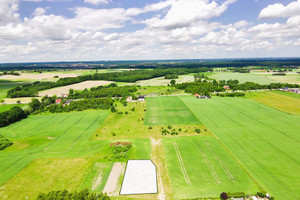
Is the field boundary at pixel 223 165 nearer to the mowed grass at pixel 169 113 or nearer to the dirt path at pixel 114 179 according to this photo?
the mowed grass at pixel 169 113

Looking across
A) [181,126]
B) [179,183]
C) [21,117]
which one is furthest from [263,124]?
[21,117]

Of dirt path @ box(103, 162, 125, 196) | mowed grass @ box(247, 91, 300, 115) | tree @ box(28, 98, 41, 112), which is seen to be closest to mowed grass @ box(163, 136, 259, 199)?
dirt path @ box(103, 162, 125, 196)

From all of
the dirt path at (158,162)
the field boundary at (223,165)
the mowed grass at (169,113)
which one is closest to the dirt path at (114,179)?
the dirt path at (158,162)

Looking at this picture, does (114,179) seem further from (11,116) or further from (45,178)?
(11,116)

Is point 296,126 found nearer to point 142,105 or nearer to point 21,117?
point 142,105

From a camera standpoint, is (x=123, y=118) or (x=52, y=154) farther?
(x=123, y=118)

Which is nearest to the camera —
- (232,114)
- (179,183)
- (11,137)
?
(179,183)

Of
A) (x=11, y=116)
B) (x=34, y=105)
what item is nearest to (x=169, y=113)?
(x=11, y=116)
